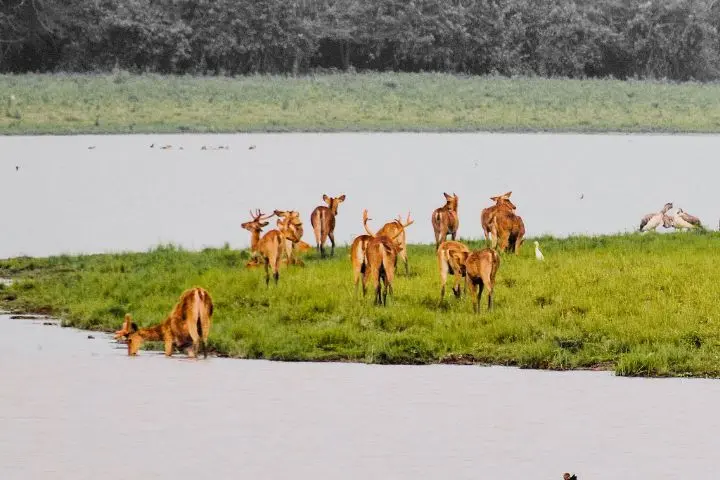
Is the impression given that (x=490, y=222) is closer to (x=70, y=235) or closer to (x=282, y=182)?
(x=70, y=235)

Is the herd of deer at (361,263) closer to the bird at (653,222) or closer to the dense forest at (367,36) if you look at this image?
the bird at (653,222)

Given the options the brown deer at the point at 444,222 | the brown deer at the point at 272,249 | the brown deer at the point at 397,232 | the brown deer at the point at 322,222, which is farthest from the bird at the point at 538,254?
the brown deer at the point at 272,249

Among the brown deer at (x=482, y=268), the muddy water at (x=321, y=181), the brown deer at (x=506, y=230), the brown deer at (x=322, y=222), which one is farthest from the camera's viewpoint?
the muddy water at (x=321, y=181)

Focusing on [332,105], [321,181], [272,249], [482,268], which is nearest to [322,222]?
[272,249]

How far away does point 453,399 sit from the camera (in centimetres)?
1281

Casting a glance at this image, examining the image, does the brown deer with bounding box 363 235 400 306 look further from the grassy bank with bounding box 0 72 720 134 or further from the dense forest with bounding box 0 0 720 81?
the dense forest with bounding box 0 0 720 81

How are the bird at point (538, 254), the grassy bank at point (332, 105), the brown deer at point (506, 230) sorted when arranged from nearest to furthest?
the bird at point (538, 254) → the brown deer at point (506, 230) → the grassy bank at point (332, 105)

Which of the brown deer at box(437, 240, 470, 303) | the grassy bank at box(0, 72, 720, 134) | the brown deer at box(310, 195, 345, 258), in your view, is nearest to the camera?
the brown deer at box(437, 240, 470, 303)

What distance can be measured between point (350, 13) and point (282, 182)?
34.8m

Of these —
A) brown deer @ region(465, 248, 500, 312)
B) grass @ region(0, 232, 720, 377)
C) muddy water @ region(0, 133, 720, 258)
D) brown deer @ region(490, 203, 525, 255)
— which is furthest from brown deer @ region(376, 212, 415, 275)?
muddy water @ region(0, 133, 720, 258)

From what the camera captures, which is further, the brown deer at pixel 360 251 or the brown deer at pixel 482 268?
the brown deer at pixel 360 251

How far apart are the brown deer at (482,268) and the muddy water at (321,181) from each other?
7.90 m

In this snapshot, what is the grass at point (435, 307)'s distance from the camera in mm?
14203

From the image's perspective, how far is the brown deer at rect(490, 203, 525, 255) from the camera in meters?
18.4
